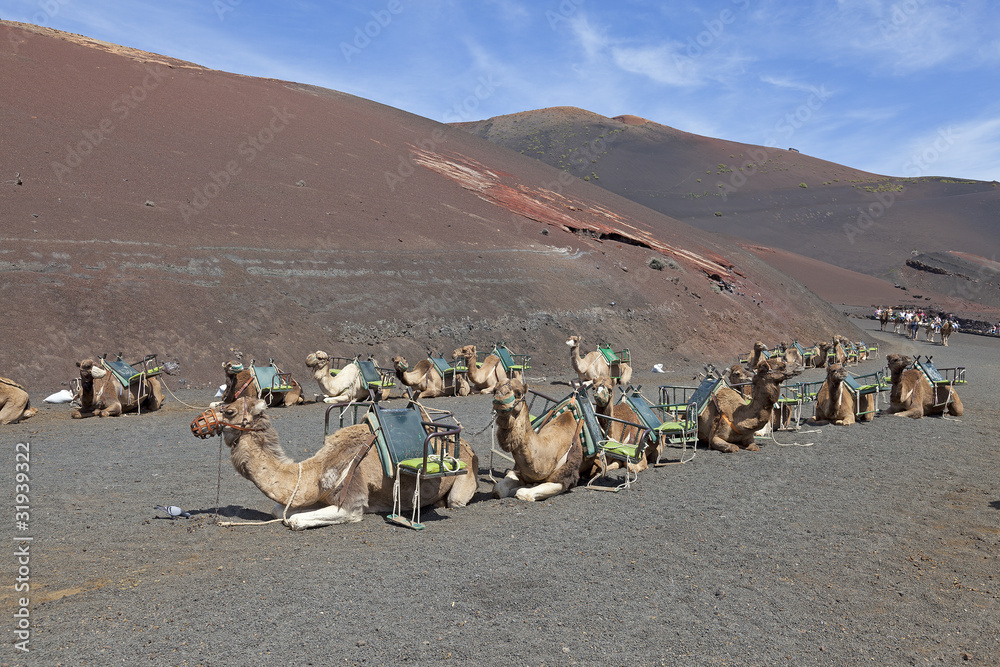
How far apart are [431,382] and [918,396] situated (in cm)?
1148

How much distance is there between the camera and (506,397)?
297 inches

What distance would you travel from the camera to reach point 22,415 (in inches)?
520

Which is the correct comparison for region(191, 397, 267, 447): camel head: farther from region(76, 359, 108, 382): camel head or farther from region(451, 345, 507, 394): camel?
region(451, 345, 507, 394): camel

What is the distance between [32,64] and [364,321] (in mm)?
29150

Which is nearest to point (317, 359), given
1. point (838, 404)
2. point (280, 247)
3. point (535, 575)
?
point (535, 575)

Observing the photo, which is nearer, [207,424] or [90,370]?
[207,424]

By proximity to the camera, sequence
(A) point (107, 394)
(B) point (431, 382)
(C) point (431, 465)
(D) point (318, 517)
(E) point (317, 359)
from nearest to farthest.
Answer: (D) point (318, 517) < (C) point (431, 465) < (A) point (107, 394) < (E) point (317, 359) < (B) point (431, 382)

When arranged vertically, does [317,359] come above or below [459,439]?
above

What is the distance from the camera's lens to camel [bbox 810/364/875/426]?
1426 centimetres

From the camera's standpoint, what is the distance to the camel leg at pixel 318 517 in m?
6.96

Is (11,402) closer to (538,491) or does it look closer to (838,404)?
(538,491)

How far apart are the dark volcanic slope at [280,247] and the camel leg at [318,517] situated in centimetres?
1388

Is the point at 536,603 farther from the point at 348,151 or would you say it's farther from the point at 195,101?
the point at 195,101

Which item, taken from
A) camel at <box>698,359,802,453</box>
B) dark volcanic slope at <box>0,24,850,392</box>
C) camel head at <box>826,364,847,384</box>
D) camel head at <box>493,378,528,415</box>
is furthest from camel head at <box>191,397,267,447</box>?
dark volcanic slope at <box>0,24,850,392</box>
